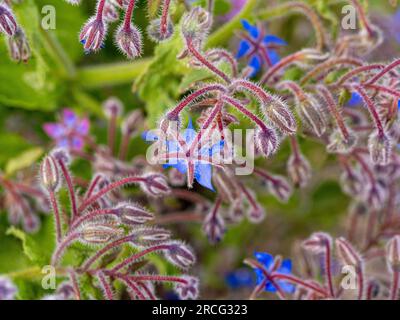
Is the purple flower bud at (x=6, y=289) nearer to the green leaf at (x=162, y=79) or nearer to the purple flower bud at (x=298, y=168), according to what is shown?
the green leaf at (x=162, y=79)

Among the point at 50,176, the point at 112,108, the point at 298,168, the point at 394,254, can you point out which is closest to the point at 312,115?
the point at 298,168

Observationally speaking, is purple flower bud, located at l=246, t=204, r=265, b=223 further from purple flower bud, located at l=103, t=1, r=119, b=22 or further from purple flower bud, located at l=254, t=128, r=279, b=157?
purple flower bud, located at l=103, t=1, r=119, b=22

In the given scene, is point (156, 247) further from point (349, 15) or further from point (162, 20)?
point (349, 15)

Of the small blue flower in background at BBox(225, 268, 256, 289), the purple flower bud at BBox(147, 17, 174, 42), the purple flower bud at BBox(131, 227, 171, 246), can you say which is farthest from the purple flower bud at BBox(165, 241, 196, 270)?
the small blue flower in background at BBox(225, 268, 256, 289)

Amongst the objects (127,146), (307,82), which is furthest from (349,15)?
(127,146)

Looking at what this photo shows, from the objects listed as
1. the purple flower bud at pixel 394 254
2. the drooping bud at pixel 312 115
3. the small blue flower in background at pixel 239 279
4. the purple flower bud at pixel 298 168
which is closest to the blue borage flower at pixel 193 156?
the drooping bud at pixel 312 115
